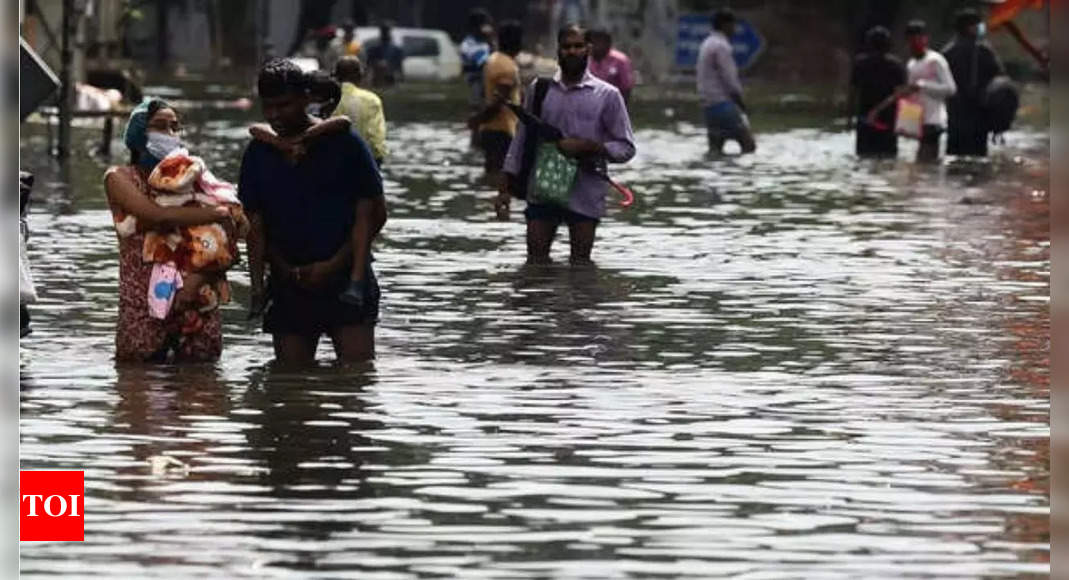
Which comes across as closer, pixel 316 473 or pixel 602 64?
pixel 316 473

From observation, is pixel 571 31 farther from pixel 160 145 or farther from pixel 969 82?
pixel 969 82

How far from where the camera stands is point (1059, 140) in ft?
28.0

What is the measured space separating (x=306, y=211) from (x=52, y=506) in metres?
3.83

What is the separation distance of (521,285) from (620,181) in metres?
12.5

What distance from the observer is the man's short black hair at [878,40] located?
121 ft

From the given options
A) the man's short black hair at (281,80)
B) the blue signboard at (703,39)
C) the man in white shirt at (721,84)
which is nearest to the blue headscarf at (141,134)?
the man's short black hair at (281,80)

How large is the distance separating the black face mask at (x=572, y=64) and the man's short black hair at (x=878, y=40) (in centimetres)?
1617

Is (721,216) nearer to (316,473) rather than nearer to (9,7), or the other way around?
(9,7)

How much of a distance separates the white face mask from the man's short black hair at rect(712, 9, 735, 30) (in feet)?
70.7

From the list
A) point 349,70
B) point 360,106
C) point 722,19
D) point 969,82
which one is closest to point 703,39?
point 969,82

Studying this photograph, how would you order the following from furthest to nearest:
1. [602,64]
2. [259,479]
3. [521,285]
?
1. [602,64]
2. [521,285]
3. [259,479]

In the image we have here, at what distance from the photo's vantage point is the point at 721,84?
121ft

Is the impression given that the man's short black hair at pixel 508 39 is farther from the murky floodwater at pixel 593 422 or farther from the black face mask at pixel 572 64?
the black face mask at pixel 572 64

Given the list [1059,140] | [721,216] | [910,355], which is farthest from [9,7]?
[721,216]
